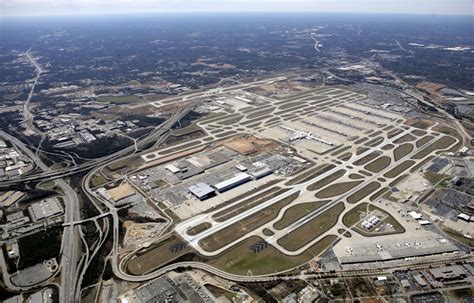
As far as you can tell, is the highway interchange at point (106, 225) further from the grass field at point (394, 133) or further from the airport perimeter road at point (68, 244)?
the grass field at point (394, 133)

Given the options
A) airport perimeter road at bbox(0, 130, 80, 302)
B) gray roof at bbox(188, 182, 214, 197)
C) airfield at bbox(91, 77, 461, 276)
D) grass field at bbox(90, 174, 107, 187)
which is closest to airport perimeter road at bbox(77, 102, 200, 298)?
grass field at bbox(90, 174, 107, 187)

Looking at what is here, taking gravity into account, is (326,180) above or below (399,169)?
above

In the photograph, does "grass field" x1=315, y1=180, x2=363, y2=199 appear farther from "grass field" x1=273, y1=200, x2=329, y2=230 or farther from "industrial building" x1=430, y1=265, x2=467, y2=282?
"industrial building" x1=430, y1=265, x2=467, y2=282

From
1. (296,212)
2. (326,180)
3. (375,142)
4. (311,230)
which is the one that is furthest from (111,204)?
(375,142)

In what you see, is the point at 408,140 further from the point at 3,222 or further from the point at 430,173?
the point at 3,222

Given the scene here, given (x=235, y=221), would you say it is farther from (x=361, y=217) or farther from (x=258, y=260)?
(x=361, y=217)

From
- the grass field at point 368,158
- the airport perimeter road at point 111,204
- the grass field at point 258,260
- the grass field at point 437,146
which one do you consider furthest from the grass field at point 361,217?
the airport perimeter road at point 111,204
